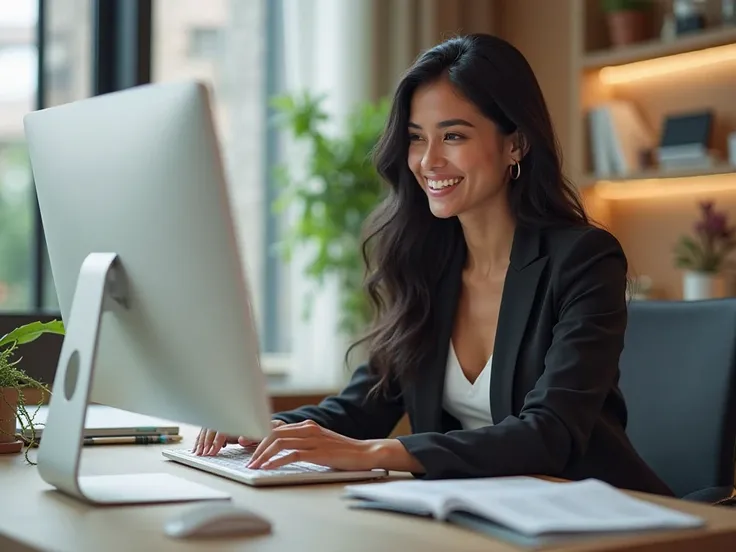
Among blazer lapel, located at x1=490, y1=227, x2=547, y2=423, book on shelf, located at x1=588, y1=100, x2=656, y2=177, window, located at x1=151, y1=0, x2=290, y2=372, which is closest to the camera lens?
blazer lapel, located at x1=490, y1=227, x2=547, y2=423

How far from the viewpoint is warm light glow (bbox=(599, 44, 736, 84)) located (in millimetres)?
3611

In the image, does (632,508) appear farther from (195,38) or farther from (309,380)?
(195,38)

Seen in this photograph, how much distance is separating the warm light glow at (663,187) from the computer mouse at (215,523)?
2818mm

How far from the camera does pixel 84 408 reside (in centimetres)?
129

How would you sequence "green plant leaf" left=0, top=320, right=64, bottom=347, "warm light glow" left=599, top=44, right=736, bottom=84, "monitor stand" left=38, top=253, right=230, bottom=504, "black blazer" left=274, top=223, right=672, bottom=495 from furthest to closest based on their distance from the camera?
1. "warm light glow" left=599, top=44, right=736, bottom=84
2. "green plant leaf" left=0, top=320, right=64, bottom=347
3. "black blazer" left=274, top=223, right=672, bottom=495
4. "monitor stand" left=38, top=253, right=230, bottom=504

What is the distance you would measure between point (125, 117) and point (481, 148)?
0.87m

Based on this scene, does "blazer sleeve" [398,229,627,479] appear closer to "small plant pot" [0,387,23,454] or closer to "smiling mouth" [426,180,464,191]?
"smiling mouth" [426,180,464,191]

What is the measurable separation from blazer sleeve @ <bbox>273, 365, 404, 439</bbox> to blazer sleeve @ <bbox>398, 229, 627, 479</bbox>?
0.38 metres

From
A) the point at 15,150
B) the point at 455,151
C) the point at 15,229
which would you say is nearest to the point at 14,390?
the point at 455,151

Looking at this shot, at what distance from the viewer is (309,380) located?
4.21 metres

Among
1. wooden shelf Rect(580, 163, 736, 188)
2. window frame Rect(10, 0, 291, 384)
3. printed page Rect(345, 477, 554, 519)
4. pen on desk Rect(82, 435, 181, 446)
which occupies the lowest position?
pen on desk Rect(82, 435, 181, 446)

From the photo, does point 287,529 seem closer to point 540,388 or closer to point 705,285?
point 540,388

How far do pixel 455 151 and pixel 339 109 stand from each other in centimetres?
238

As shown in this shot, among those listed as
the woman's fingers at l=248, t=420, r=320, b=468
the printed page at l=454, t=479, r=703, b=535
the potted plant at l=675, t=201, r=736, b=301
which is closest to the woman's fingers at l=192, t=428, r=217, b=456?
the woman's fingers at l=248, t=420, r=320, b=468
